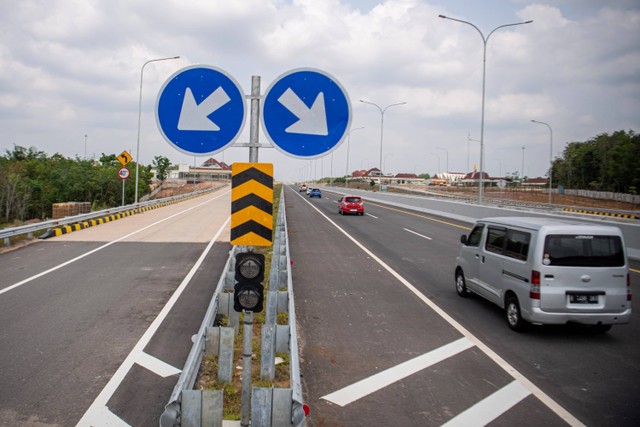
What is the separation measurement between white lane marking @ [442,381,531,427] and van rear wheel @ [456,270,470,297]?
478 centimetres

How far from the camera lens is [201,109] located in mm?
3809

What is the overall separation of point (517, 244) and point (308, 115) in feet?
20.4

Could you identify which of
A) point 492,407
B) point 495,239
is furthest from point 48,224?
point 492,407

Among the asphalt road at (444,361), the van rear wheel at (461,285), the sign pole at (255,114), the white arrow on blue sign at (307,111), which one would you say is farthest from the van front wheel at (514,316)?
the sign pole at (255,114)

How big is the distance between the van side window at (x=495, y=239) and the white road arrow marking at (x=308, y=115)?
21.5 feet

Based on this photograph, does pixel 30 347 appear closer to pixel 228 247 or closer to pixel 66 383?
pixel 66 383

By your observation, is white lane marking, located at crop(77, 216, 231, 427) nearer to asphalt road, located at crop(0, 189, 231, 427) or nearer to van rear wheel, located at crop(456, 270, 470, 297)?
asphalt road, located at crop(0, 189, 231, 427)

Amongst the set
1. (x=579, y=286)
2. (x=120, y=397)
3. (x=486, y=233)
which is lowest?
(x=120, y=397)

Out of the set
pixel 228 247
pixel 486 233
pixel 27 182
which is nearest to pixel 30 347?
pixel 486 233

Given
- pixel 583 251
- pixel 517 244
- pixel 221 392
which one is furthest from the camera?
pixel 517 244

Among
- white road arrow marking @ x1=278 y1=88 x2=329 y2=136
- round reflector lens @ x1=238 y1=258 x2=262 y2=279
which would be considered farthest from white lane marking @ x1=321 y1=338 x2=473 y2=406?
white road arrow marking @ x1=278 y1=88 x2=329 y2=136

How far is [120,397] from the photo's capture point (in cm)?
563

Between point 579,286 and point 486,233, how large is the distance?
7.85 feet

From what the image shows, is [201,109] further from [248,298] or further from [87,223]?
[87,223]
